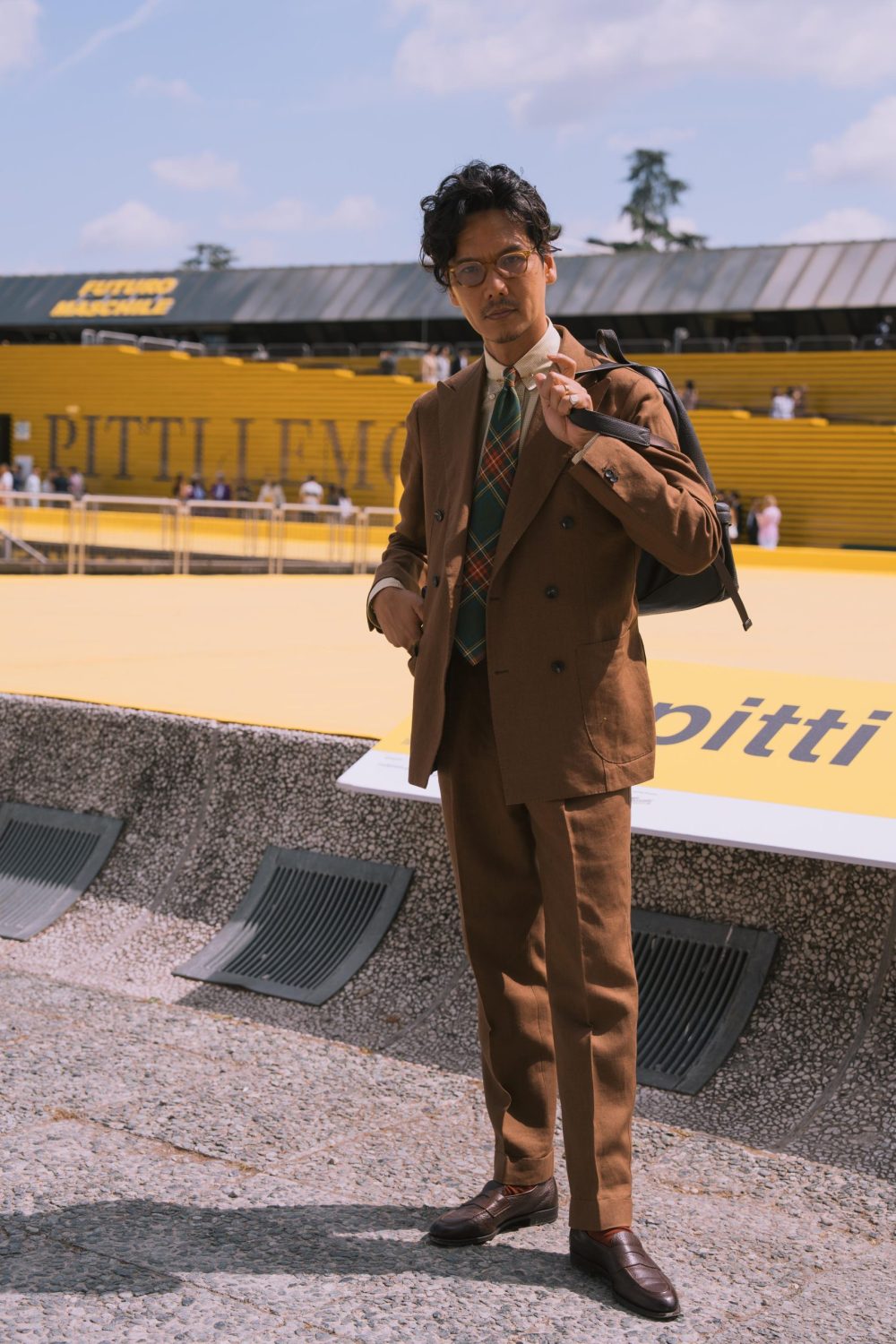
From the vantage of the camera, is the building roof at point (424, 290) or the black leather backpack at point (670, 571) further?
the building roof at point (424, 290)

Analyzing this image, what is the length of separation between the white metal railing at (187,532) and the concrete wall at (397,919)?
10.4 meters

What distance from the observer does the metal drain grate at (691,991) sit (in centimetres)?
353

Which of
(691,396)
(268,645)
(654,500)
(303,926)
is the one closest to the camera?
(654,500)

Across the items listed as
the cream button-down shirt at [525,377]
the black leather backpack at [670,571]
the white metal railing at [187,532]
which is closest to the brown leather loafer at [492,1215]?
the black leather backpack at [670,571]

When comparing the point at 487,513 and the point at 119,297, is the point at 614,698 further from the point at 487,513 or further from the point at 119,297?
the point at 119,297

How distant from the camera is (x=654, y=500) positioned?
236cm

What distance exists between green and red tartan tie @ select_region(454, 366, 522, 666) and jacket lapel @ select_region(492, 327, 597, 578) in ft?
0.14

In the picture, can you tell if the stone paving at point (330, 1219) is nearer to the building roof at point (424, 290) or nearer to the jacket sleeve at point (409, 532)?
the jacket sleeve at point (409, 532)

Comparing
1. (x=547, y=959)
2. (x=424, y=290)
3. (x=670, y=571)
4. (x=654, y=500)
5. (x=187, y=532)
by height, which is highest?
(x=424, y=290)

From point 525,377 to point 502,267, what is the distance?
7.8 inches

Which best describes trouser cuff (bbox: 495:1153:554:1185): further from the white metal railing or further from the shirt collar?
the white metal railing

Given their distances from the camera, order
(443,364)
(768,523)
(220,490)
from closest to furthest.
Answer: (768,523) → (443,364) → (220,490)

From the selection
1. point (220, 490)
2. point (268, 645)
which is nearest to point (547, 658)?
point (268, 645)

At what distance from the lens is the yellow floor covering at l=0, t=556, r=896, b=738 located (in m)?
5.27
